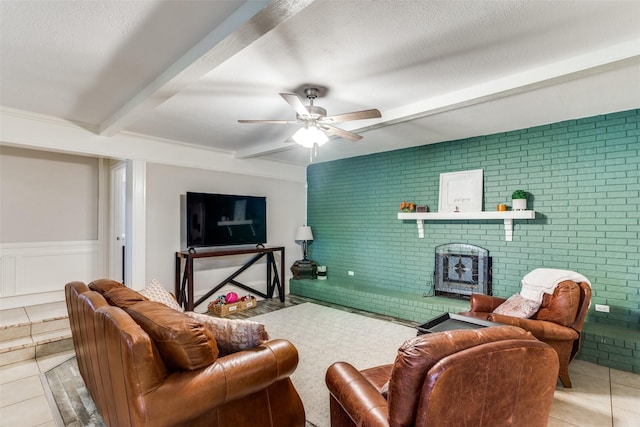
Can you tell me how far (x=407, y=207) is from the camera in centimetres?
496

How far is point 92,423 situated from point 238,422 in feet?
3.96

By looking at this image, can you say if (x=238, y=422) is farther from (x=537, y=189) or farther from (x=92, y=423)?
(x=537, y=189)

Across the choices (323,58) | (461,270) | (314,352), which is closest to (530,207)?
(461,270)

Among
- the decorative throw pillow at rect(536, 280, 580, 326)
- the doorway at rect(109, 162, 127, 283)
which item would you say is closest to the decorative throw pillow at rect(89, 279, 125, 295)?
the doorway at rect(109, 162, 127, 283)

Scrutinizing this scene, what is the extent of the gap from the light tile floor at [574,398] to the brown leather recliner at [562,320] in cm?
22

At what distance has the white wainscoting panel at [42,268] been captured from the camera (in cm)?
434

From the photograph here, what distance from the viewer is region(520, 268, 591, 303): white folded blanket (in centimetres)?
294

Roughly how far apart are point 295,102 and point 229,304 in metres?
3.41

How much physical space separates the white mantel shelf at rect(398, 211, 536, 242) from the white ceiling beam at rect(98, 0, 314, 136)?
348 cm

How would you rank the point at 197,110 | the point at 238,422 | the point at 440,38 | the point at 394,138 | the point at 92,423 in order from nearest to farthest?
the point at 238,422, the point at 440,38, the point at 92,423, the point at 197,110, the point at 394,138

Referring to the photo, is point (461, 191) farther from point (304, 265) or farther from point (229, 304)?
point (229, 304)

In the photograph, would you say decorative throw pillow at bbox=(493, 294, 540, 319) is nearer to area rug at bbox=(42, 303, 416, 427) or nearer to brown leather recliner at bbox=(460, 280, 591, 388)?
brown leather recliner at bbox=(460, 280, 591, 388)

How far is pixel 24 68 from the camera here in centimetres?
245

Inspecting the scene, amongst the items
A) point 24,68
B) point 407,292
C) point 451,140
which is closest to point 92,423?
point 24,68
